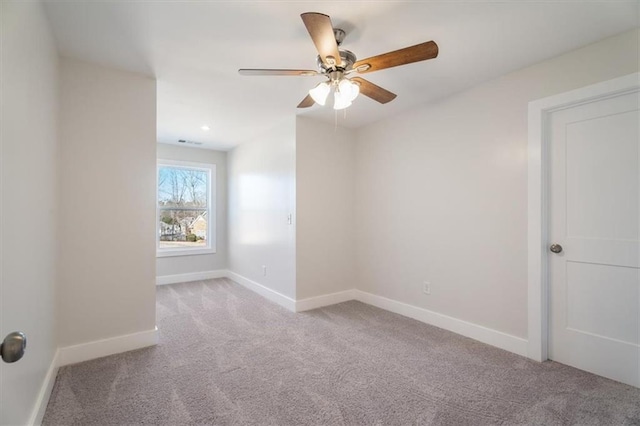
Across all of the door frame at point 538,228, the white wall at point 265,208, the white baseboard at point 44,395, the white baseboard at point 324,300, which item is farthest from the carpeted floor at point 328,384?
the white wall at point 265,208

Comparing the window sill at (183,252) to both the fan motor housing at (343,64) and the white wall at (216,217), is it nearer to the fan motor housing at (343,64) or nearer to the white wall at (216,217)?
the white wall at (216,217)

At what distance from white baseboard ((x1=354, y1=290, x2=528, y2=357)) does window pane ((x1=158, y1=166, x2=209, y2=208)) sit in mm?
3427

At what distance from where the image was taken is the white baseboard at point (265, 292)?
371 centimetres

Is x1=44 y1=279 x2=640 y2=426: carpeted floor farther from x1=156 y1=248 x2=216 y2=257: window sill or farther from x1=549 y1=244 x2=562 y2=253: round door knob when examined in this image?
x1=156 y1=248 x2=216 y2=257: window sill

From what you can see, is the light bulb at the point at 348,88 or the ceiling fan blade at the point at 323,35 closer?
the ceiling fan blade at the point at 323,35

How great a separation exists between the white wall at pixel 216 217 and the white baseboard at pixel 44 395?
2.81 m

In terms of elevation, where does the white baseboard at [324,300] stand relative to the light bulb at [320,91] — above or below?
below

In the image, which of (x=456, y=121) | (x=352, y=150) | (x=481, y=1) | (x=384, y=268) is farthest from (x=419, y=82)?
(x=384, y=268)

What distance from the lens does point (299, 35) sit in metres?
2.02

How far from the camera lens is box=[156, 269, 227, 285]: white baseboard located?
4.90 metres

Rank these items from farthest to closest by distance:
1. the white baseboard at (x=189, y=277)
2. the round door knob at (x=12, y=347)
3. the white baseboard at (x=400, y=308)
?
the white baseboard at (x=189, y=277)
the white baseboard at (x=400, y=308)
the round door knob at (x=12, y=347)

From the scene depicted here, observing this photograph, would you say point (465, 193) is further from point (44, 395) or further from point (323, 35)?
point (44, 395)

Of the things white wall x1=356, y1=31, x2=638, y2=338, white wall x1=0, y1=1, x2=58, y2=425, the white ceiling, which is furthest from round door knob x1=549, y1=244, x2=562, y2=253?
white wall x1=0, y1=1, x2=58, y2=425

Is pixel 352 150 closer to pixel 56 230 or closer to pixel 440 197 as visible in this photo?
pixel 440 197
